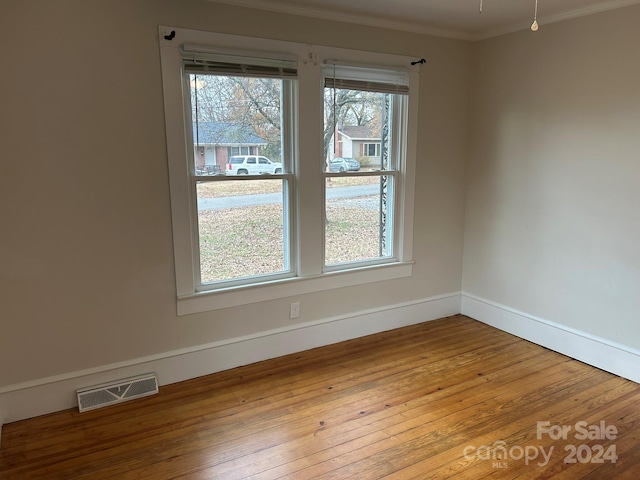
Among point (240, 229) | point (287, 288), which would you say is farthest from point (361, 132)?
point (287, 288)

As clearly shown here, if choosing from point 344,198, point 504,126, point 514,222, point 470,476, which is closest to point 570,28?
point 504,126

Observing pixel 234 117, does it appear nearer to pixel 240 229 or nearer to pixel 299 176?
pixel 299 176

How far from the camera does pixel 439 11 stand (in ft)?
9.83

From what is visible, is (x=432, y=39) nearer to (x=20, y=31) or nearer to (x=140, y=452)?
(x=20, y=31)

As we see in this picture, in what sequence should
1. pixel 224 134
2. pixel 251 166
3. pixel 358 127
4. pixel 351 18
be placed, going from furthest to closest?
pixel 358 127 < pixel 351 18 < pixel 251 166 < pixel 224 134

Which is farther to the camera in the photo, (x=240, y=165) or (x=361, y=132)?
(x=361, y=132)

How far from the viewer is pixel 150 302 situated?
2744 millimetres

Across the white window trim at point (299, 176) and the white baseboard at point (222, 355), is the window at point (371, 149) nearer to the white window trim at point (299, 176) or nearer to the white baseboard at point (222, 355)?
the white window trim at point (299, 176)

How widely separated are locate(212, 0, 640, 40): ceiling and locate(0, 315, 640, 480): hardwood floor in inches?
93.8

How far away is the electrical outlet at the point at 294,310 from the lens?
3230 mm

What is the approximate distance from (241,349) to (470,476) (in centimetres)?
165

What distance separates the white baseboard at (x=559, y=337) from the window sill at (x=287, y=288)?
78 centimetres

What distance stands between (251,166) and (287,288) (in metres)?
0.90

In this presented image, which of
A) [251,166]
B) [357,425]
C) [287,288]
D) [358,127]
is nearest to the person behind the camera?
[357,425]
